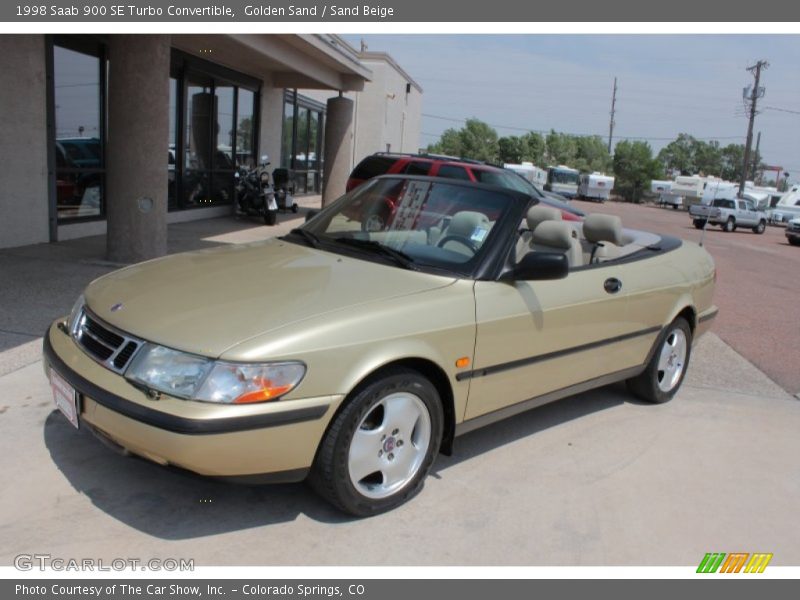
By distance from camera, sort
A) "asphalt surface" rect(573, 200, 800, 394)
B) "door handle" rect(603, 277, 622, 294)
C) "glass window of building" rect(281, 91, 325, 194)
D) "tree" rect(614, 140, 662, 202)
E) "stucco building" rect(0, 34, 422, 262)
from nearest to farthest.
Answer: "door handle" rect(603, 277, 622, 294) → "asphalt surface" rect(573, 200, 800, 394) → "stucco building" rect(0, 34, 422, 262) → "glass window of building" rect(281, 91, 325, 194) → "tree" rect(614, 140, 662, 202)

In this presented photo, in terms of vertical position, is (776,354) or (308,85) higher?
Answer: (308,85)

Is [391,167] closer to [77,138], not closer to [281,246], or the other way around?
[77,138]

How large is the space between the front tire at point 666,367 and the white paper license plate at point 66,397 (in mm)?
3735

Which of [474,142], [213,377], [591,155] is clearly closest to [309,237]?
[213,377]

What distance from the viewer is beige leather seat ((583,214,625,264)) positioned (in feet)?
16.1

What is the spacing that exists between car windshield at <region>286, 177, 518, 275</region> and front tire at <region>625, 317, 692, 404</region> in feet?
6.15

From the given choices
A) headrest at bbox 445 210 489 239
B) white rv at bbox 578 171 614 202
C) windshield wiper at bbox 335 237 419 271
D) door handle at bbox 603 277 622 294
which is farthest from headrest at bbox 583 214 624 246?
white rv at bbox 578 171 614 202

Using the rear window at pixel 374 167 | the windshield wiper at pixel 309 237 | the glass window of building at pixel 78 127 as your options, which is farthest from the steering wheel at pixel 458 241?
the rear window at pixel 374 167

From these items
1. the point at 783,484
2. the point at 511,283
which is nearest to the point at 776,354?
the point at 783,484

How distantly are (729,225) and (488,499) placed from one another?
33.6 metres

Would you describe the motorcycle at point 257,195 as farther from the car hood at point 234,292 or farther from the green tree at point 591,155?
the green tree at point 591,155

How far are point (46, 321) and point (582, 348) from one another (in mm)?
4237

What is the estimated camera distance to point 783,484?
4.05 m

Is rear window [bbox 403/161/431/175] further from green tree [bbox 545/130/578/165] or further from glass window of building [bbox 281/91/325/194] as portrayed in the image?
green tree [bbox 545/130/578/165]
